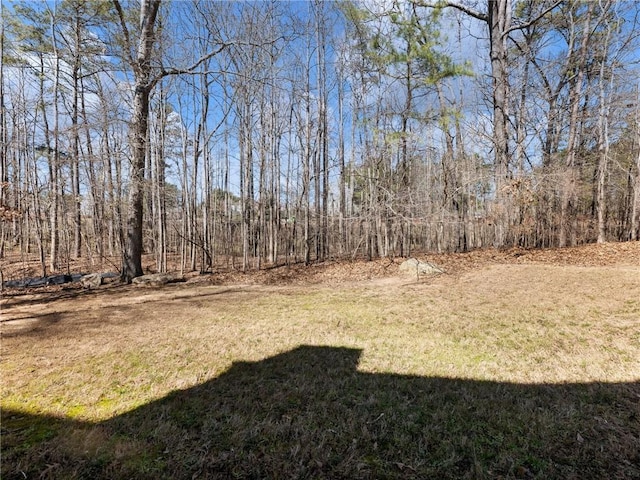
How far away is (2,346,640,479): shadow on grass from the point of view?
1.81 m

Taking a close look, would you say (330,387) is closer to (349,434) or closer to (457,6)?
(349,434)

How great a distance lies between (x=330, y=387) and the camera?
2910 mm

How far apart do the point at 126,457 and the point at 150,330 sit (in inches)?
113

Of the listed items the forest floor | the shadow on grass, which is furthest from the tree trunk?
the shadow on grass

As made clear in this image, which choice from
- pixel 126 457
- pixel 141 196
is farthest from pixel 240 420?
pixel 141 196

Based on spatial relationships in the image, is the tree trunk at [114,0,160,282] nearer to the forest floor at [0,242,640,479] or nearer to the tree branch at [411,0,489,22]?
the forest floor at [0,242,640,479]

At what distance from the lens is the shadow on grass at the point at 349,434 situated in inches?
71.3

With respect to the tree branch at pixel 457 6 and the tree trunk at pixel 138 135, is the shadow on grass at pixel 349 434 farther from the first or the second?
the tree branch at pixel 457 6

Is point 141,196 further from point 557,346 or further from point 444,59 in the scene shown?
point 444,59

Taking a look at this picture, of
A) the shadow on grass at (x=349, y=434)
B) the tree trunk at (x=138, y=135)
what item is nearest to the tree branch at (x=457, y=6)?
the tree trunk at (x=138, y=135)

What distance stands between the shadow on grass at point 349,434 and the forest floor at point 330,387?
0.04 feet

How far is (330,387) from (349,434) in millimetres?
748

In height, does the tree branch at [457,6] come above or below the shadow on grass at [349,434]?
above

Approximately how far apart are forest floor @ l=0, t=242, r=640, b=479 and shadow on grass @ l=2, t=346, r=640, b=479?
0.04 ft
